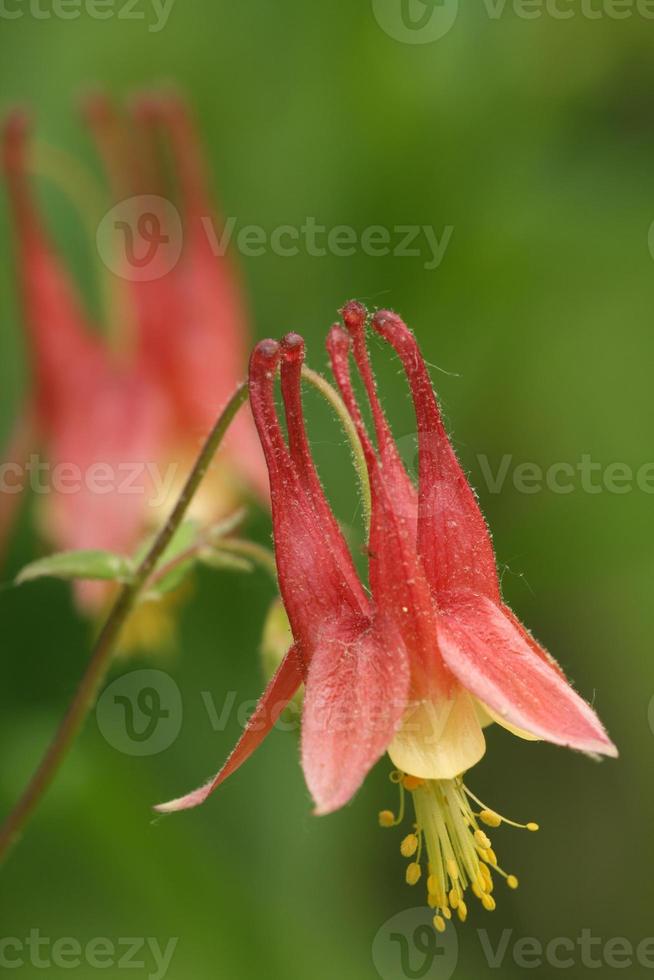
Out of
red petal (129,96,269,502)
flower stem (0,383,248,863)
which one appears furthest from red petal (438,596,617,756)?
red petal (129,96,269,502)

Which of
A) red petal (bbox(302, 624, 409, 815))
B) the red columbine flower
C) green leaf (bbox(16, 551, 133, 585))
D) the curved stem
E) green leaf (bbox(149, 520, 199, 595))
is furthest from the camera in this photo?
the red columbine flower

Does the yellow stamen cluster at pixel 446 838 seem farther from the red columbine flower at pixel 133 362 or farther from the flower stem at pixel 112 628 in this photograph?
the red columbine flower at pixel 133 362

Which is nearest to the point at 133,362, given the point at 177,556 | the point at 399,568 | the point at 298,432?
the point at 177,556

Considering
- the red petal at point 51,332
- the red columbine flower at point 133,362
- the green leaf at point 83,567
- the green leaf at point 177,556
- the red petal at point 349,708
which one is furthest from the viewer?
the red petal at point 51,332

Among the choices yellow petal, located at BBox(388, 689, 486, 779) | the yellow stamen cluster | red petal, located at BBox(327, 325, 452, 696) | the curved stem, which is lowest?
the yellow stamen cluster

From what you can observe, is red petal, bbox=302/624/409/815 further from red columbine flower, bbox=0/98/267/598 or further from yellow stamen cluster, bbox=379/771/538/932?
red columbine flower, bbox=0/98/267/598

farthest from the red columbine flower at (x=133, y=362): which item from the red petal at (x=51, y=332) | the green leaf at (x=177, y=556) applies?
the green leaf at (x=177, y=556)
